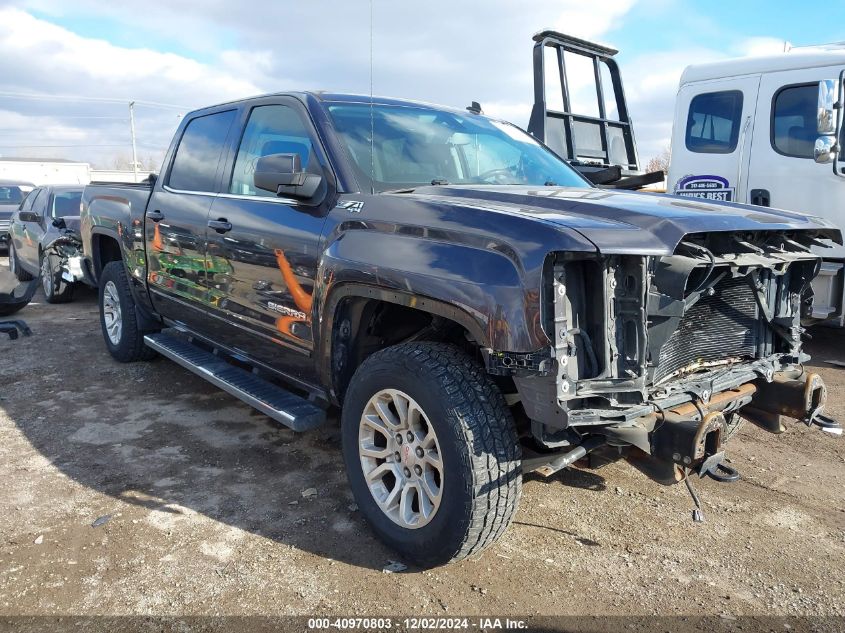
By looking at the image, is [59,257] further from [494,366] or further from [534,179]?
[494,366]

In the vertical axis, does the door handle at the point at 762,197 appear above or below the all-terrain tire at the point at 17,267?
above

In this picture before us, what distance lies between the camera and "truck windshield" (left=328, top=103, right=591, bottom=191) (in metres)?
3.35

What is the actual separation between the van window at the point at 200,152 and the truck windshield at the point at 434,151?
113 cm

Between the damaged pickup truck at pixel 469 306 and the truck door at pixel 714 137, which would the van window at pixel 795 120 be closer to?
the truck door at pixel 714 137

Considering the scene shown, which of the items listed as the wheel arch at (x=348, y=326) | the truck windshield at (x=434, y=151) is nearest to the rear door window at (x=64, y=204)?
the truck windshield at (x=434, y=151)

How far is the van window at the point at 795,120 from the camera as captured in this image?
20.1 feet

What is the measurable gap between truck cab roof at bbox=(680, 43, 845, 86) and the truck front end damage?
4.14 m

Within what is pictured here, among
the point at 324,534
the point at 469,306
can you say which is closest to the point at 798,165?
the point at 469,306

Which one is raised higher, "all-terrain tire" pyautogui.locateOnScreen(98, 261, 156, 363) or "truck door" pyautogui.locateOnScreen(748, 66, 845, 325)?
"truck door" pyautogui.locateOnScreen(748, 66, 845, 325)

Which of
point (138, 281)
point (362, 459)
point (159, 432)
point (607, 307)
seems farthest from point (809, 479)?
point (138, 281)

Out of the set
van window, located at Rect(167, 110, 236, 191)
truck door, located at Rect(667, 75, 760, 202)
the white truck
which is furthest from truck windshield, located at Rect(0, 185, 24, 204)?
the white truck

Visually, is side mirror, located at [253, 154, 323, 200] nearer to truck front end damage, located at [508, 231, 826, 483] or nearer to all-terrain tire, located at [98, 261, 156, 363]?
truck front end damage, located at [508, 231, 826, 483]

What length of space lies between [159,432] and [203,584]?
6.06 ft

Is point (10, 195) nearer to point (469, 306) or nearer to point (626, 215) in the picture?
point (469, 306)
